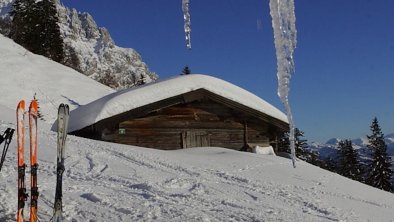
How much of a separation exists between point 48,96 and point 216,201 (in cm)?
2906

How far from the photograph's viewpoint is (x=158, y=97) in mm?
16594

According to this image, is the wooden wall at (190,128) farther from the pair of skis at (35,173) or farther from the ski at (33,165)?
the pair of skis at (35,173)

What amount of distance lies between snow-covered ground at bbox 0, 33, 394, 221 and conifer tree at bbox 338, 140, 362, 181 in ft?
96.6

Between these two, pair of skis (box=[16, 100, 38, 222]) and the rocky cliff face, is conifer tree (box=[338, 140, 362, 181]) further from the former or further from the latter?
the rocky cliff face

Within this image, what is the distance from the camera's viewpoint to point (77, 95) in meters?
34.8

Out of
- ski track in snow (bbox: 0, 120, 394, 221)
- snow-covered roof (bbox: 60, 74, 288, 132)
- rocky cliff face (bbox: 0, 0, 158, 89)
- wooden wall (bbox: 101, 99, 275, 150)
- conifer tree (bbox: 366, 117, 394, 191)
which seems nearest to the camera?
ski track in snow (bbox: 0, 120, 394, 221)

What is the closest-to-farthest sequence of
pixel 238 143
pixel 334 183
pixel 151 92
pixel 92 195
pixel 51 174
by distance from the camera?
pixel 92 195, pixel 51 174, pixel 334 183, pixel 151 92, pixel 238 143

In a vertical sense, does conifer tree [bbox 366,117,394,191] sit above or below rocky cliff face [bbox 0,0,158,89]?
below

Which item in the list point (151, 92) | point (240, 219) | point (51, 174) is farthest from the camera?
point (151, 92)

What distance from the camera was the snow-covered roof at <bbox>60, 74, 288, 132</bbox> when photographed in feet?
51.9

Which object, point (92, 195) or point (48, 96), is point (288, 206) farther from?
point (48, 96)

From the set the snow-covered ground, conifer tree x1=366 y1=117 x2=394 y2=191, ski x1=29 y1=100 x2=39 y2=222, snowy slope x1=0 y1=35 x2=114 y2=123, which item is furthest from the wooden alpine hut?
conifer tree x1=366 y1=117 x2=394 y2=191

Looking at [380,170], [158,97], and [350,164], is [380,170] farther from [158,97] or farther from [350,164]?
[158,97]

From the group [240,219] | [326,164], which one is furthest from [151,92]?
[326,164]
